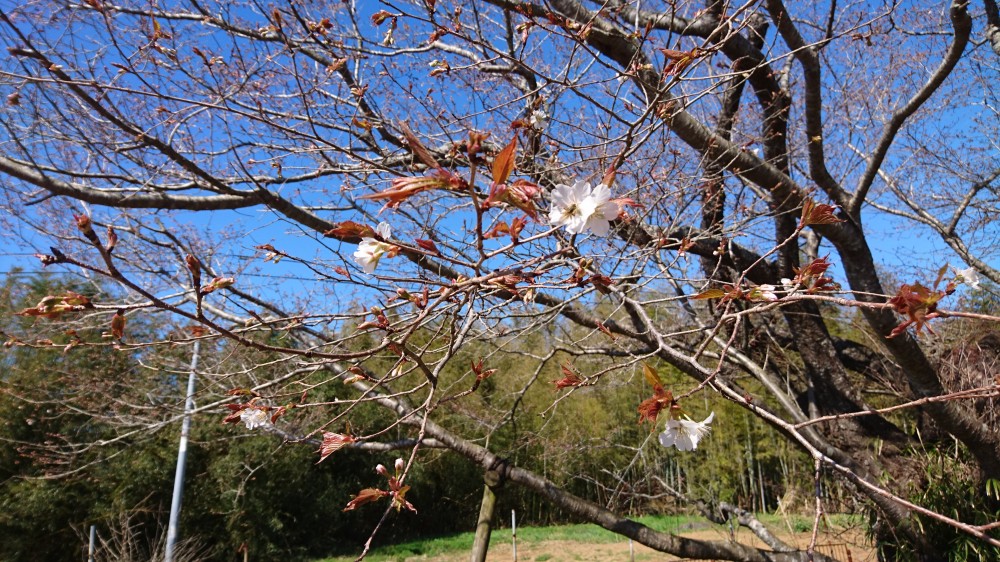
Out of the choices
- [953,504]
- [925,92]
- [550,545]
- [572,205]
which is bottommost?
[550,545]

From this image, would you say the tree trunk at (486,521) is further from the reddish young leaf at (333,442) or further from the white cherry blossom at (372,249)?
the white cherry blossom at (372,249)

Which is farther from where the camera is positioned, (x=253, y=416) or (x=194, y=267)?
(x=253, y=416)

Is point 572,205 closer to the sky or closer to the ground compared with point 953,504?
closer to the sky

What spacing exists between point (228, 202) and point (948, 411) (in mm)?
3351

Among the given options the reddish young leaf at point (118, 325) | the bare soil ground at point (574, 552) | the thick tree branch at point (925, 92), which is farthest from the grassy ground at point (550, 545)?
the reddish young leaf at point (118, 325)

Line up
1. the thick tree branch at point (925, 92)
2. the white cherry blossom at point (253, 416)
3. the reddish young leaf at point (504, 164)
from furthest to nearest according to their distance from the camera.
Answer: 1. the thick tree branch at point (925, 92)
2. the white cherry blossom at point (253, 416)
3. the reddish young leaf at point (504, 164)

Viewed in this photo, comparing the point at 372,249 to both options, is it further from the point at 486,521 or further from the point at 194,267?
the point at 486,521

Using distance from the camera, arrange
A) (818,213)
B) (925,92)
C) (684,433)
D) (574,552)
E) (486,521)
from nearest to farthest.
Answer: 1. (818,213)
2. (684,433)
3. (925,92)
4. (486,521)
5. (574,552)

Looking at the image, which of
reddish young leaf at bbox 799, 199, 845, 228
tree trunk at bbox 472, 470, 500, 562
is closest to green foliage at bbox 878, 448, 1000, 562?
tree trunk at bbox 472, 470, 500, 562

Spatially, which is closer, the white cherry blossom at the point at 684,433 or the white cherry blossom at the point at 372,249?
the white cherry blossom at the point at 372,249

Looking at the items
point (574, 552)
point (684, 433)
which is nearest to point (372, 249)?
point (684, 433)

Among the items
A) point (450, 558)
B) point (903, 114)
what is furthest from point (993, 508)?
point (450, 558)

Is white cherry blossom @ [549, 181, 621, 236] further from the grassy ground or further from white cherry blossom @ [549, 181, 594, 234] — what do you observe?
the grassy ground

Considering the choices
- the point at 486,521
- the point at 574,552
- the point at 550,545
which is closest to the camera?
the point at 486,521
